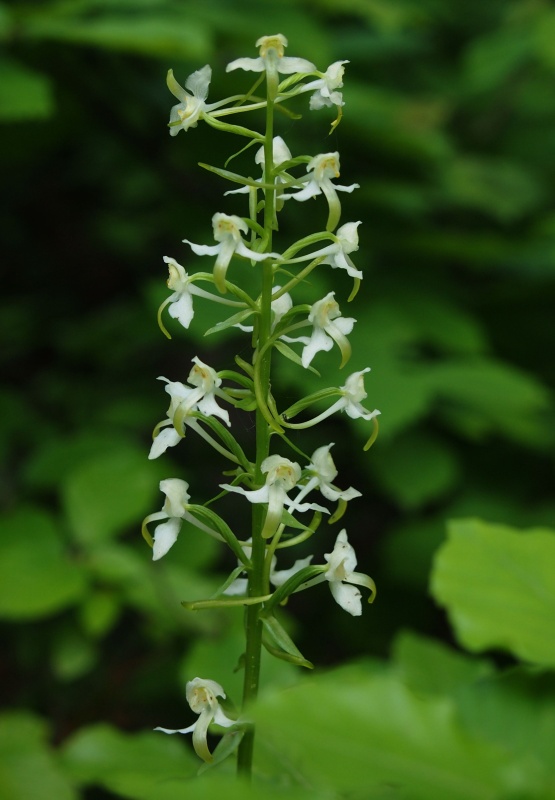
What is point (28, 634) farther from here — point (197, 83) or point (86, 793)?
point (197, 83)

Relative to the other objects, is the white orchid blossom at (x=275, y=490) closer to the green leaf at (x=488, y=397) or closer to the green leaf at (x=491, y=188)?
the green leaf at (x=488, y=397)

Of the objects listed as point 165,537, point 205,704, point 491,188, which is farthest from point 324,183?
point 491,188

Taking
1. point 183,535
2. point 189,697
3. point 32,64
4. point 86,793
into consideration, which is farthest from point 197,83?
point 86,793

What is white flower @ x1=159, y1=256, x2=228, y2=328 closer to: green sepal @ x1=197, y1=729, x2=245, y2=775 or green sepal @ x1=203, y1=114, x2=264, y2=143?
green sepal @ x1=203, y1=114, x2=264, y2=143

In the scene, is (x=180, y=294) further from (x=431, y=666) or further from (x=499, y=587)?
(x=431, y=666)

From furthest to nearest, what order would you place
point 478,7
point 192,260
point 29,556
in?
1. point 478,7
2. point 192,260
3. point 29,556
